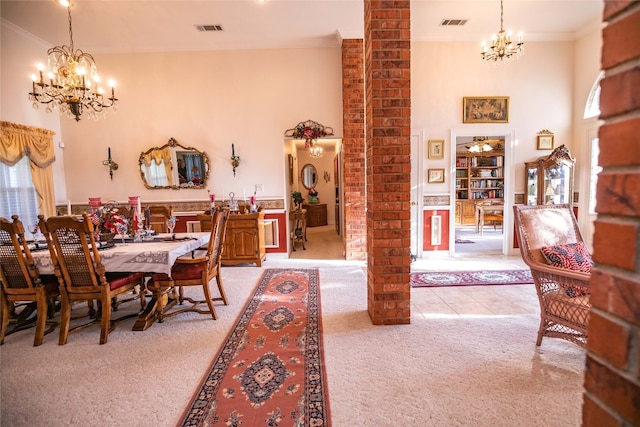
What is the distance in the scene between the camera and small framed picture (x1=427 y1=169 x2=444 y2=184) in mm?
5125

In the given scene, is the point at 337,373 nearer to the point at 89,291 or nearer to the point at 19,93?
the point at 89,291

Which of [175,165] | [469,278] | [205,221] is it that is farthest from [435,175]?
[175,165]

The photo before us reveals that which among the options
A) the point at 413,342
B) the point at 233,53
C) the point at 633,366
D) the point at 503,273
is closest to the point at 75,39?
the point at 233,53

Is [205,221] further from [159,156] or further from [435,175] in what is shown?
[435,175]

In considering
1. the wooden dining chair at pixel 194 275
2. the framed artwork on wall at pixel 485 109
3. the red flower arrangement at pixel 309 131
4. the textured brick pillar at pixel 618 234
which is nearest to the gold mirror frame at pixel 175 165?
the red flower arrangement at pixel 309 131

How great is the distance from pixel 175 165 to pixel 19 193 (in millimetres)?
2034

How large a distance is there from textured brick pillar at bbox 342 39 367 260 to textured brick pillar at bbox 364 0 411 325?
2.23m

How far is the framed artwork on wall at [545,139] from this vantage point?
5070 millimetres

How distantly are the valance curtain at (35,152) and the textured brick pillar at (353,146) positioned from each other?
15.0 ft

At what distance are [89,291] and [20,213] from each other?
2.94m

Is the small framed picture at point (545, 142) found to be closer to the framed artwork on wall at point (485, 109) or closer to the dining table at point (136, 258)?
the framed artwork on wall at point (485, 109)

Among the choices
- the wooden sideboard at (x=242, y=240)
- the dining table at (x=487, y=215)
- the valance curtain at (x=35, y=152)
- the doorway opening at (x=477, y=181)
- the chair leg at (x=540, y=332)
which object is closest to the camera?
the chair leg at (x=540, y=332)

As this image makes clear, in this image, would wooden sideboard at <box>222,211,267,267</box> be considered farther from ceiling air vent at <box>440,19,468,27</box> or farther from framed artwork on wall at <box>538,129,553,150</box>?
framed artwork on wall at <box>538,129,553,150</box>

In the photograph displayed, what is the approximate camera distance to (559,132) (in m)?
5.08
